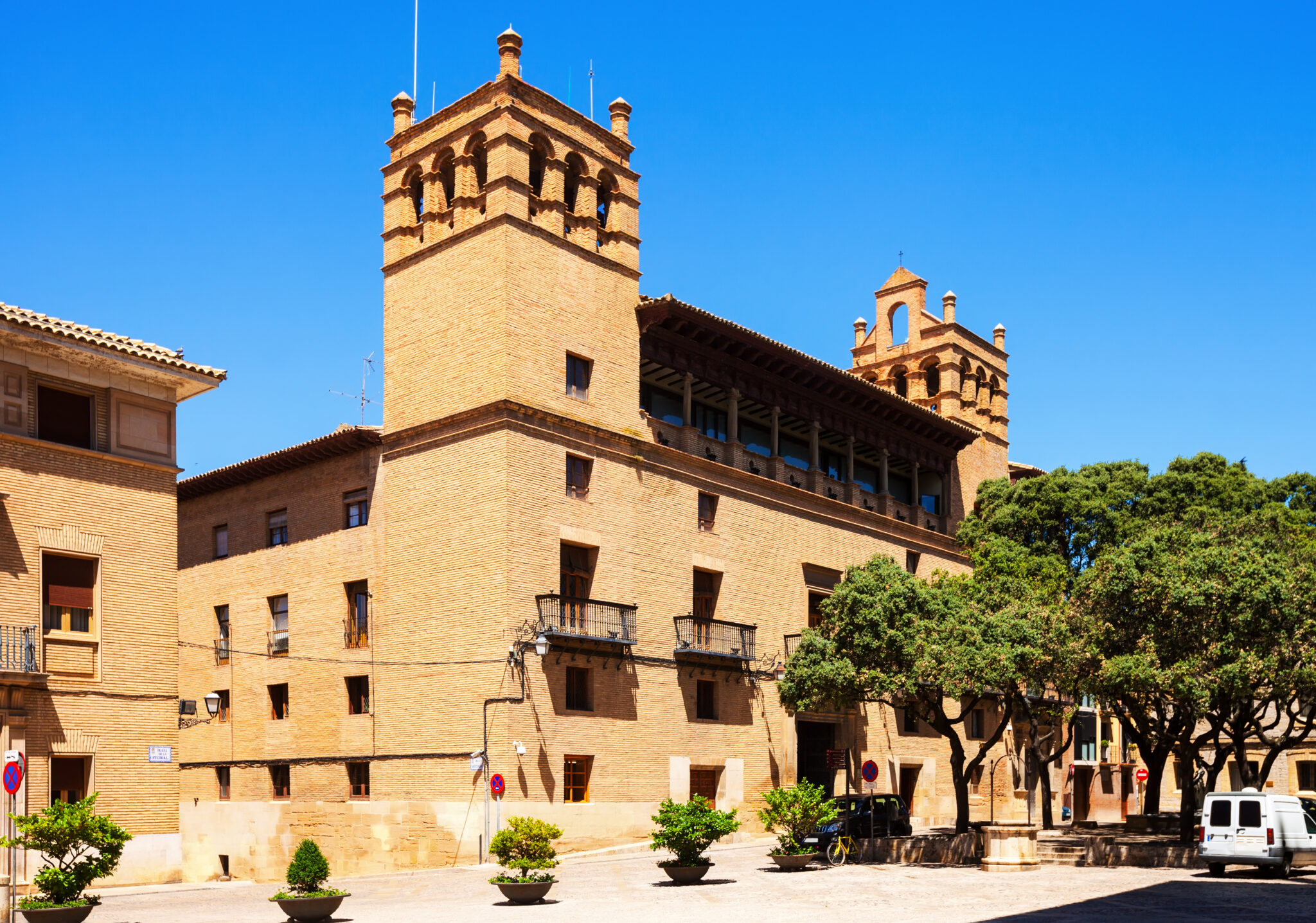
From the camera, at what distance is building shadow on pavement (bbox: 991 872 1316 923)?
64.6 feet

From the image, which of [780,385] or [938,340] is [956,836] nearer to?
[780,385]

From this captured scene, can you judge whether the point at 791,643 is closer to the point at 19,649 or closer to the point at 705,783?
the point at 705,783

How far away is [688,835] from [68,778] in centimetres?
1195

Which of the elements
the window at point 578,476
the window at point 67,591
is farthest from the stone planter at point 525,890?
the window at point 578,476

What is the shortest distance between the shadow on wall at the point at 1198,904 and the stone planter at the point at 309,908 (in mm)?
10020

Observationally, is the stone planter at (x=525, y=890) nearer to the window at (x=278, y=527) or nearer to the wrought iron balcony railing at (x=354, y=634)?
the wrought iron balcony railing at (x=354, y=634)

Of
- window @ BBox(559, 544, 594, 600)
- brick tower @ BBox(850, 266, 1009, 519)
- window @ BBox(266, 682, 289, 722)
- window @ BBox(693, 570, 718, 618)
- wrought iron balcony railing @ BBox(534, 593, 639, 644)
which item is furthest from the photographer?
brick tower @ BBox(850, 266, 1009, 519)

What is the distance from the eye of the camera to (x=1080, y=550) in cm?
4703

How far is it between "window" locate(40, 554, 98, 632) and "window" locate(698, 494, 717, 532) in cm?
1781

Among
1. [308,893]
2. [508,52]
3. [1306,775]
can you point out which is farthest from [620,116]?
[1306,775]

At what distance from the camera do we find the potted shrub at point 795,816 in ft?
93.0

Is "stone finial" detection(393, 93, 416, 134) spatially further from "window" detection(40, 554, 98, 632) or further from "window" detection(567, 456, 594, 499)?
"window" detection(40, 554, 98, 632)

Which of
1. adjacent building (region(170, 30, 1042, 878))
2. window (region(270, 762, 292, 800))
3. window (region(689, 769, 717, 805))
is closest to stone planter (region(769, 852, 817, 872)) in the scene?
adjacent building (region(170, 30, 1042, 878))

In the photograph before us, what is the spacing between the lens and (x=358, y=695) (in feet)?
120
